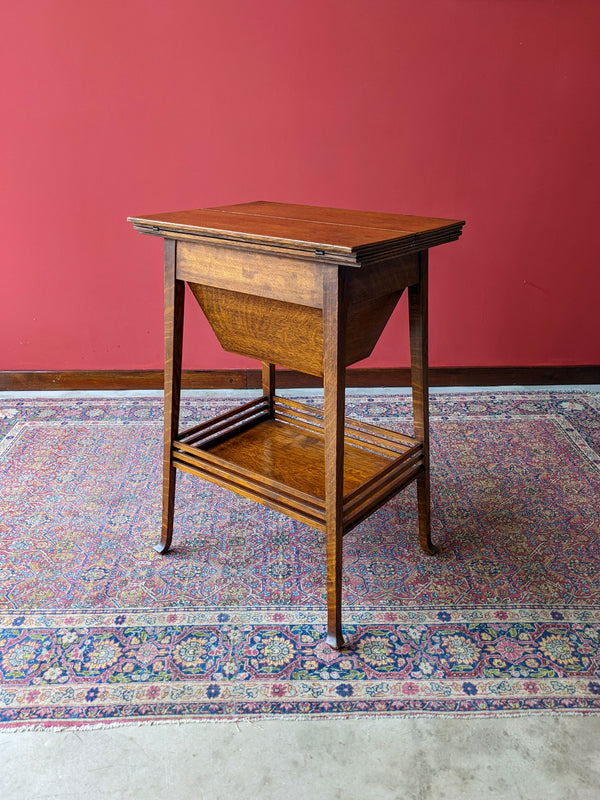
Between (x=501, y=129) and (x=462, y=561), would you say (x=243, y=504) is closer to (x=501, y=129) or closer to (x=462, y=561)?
(x=462, y=561)

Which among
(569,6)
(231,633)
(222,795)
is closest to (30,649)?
(231,633)

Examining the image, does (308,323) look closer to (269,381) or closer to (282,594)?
(269,381)

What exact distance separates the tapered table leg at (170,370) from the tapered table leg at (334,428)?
1.94 ft

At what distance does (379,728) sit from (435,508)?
1.13 meters

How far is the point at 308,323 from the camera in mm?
1946

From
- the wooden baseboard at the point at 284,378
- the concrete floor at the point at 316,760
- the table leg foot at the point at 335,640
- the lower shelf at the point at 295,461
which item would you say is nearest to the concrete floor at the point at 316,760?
the concrete floor at the point at 316,760

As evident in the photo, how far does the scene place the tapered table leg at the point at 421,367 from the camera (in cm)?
212

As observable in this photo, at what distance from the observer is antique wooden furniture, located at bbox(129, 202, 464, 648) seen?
1.80 m

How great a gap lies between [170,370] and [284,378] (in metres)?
1.69

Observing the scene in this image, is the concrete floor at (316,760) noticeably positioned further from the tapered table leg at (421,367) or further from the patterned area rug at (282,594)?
the tapered table leg at (421,367)

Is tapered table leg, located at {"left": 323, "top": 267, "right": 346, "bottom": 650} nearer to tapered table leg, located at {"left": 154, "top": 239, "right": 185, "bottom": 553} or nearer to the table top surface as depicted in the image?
the table top surface

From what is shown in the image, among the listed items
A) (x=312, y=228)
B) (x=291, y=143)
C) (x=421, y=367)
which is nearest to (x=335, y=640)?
(x=421, y=367)

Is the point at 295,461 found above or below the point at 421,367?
below

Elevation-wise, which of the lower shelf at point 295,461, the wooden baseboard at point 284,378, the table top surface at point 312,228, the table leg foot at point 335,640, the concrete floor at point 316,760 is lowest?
the concrete floor at point 316,760
